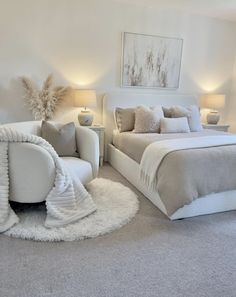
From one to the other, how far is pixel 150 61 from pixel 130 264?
3578 mm

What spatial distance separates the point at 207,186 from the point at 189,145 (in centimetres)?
47

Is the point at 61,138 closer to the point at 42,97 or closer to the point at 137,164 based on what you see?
the point at 137,164

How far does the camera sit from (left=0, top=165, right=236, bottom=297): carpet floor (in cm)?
158

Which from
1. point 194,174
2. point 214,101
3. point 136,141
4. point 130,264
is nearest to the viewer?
point 130,264

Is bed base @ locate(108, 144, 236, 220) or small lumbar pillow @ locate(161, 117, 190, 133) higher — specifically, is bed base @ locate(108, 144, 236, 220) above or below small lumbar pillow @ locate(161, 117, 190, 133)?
below

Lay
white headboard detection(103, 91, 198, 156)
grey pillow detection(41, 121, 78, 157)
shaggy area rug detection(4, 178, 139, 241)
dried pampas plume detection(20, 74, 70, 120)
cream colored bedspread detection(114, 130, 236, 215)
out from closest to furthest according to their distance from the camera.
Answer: shaggy area rug detection(4, 178, 139, 241) → cream colored bedspread detection(114, 130, 236, 215) → grey pillow detection(41, 121, 78, 157) → dried pampas plume detection(20, 74, 70, 120) → white headboard detection(103, 91, 198, 156)

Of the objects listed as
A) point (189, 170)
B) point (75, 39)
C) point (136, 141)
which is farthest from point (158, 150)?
point (75, 39)

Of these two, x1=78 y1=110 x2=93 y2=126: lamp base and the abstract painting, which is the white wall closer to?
the abstract painting

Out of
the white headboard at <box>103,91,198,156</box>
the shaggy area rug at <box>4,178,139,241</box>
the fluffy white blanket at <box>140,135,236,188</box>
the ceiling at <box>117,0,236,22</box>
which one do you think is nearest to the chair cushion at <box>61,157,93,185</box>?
the shaggy area rug at <box>4,178,139,241</box>

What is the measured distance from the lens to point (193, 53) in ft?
15.7

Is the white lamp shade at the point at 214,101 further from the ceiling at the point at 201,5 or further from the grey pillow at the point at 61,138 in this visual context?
the grey pillow at the point at 61,138

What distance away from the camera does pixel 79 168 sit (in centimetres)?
271

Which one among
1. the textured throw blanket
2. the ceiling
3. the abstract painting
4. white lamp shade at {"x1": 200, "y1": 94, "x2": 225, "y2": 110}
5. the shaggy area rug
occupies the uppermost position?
the ceiling

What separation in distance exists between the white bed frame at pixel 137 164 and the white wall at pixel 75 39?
0.21m
